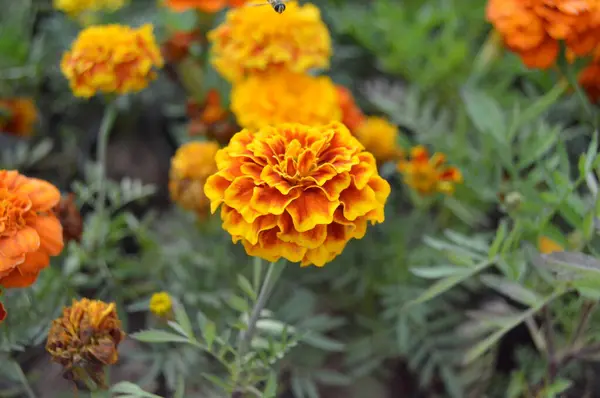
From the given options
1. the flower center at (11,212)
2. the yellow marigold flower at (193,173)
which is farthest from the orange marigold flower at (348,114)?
the flower center at (11,212)

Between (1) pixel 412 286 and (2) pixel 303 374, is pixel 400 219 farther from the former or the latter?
(2) pixel 303 374

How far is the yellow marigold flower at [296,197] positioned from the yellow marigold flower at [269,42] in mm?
329

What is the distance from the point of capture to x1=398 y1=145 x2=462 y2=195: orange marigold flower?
3.47ft

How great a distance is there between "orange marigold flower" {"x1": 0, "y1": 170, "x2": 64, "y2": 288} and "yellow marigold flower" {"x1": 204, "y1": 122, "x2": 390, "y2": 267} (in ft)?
0.74

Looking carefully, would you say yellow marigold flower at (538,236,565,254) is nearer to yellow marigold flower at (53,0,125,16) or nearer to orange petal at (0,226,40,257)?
orange petal at (0,226,40,257)

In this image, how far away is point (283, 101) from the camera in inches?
40.0

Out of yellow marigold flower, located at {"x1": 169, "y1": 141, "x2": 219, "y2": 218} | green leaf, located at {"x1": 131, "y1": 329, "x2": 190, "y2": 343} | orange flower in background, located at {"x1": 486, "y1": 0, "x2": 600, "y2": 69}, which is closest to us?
green leaf, located at {"x1": 131, "y1": 329, "x2": 190, "y2": 343}

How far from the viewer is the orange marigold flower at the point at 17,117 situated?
1327 mm

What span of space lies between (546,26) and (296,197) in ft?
1.72

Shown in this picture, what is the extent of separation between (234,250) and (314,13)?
18.3 inches

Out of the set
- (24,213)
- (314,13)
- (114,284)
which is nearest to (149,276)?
(114,284)

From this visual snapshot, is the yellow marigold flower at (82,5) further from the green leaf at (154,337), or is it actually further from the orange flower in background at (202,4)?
the green leaf at (154,337)

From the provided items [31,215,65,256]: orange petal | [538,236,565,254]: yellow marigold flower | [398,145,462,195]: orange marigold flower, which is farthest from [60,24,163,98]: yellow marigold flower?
[538,236,565,254]: yellow marigold flower


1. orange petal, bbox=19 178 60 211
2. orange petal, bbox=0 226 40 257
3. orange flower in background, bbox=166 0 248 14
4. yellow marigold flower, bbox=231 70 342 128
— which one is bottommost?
orange petal, bbox=0 226 40 257
